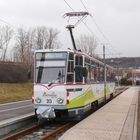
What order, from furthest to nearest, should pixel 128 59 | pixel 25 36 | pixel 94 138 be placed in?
pixel 128 59, pixel 25 36, pixel 94 138

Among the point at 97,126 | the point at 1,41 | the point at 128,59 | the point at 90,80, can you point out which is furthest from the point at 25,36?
the point at 97,126

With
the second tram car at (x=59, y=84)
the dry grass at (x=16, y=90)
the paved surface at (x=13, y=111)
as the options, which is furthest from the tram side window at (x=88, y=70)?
the dry grass at (x=16, y=90)

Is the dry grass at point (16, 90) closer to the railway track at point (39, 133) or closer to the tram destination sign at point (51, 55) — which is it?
the tram destination sign at point (51, 55)

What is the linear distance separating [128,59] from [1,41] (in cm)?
3099

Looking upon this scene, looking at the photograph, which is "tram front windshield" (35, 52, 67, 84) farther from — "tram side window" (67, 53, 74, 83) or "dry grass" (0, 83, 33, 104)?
"dry grass" (0, 83, 33, 104)

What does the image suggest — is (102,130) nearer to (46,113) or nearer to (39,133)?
(39,133)

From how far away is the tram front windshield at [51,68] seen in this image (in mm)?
17875

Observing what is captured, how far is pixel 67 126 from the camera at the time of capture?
17859mm

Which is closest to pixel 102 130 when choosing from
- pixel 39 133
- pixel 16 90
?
pixel 39 133

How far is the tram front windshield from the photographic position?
1788 centimetres

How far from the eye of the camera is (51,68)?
1809 centimetres

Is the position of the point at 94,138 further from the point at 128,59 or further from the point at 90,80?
the point at 128,59

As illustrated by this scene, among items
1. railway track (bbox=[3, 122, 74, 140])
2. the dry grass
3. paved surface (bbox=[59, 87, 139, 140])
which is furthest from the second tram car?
the dry grass

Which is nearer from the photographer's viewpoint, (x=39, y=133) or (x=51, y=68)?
(x=39, y=133)
